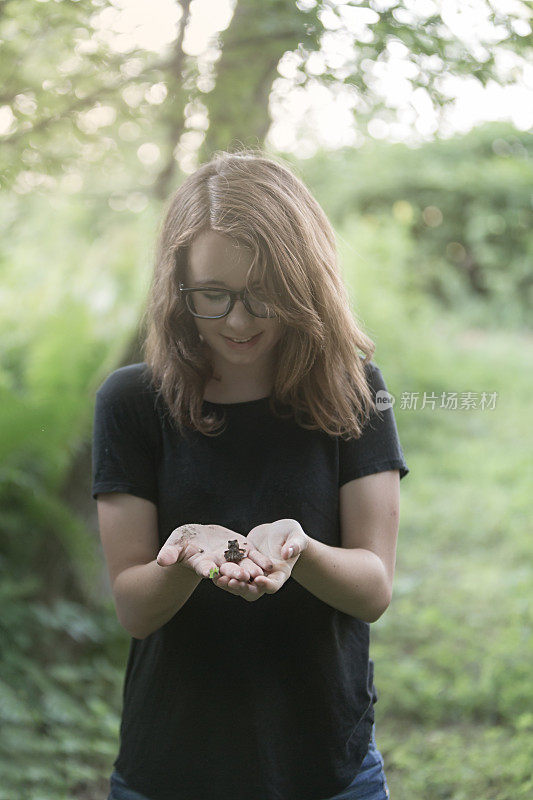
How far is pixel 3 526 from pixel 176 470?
6.98 feet

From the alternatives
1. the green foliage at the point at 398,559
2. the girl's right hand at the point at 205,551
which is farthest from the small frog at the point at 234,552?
the green foliage at the point at 398,559

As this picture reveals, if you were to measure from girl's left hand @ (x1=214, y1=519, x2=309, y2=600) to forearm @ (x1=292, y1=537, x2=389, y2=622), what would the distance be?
4cm

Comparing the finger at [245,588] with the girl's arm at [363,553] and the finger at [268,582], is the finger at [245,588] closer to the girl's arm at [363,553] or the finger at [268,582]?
the finger at [268,582]

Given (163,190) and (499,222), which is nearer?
(163,190)

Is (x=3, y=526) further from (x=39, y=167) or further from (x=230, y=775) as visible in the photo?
(x=230, y=775)

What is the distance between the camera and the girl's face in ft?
4.48

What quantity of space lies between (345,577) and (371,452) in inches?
9.4

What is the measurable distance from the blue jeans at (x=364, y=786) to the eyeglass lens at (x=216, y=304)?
83cm

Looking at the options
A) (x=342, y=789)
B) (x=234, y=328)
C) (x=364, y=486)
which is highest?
(x=234, y=328)

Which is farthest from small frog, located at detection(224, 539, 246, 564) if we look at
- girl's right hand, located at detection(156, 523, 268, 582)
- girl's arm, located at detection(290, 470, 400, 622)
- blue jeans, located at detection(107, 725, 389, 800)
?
blue jeans, located at detection(107, 725, 389, 800)

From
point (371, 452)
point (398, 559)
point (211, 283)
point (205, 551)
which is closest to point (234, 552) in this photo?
point (205, 551)

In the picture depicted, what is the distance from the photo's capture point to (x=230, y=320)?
1.39 m

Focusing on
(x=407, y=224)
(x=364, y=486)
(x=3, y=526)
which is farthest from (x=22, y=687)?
(x=407, y=224)

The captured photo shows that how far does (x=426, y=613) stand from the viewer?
3.75m
